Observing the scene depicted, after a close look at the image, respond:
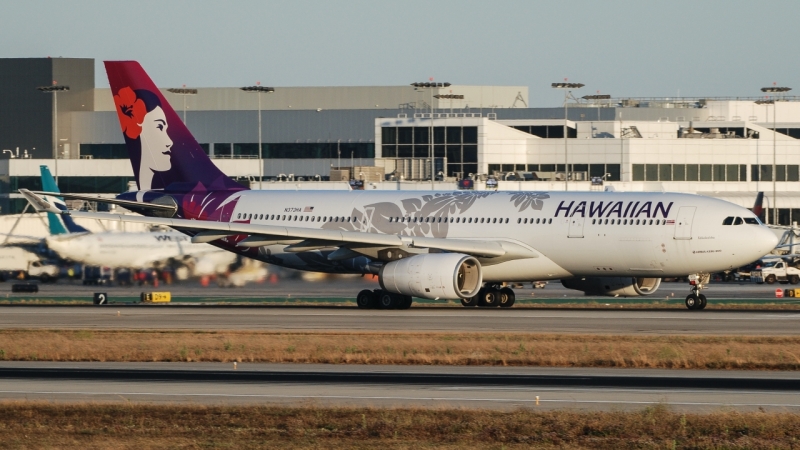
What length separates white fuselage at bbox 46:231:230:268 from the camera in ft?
174

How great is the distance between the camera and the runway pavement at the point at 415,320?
3603 centimetres

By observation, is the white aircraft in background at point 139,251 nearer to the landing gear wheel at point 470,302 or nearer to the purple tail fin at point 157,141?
the purple tail fin at point 157,141

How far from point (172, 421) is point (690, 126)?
304ft

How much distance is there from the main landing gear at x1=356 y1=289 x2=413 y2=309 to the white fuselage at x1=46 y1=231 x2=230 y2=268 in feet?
30.9

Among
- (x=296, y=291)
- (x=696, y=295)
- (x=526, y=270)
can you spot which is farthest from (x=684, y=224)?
(x=296, y=291)

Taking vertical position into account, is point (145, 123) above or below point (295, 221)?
above

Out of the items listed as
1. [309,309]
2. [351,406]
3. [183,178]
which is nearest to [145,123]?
[183,178]

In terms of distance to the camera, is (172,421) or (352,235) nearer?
(172,421)

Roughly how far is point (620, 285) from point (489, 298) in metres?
4.99

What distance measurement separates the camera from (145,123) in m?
51.2

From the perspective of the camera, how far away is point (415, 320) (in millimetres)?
39781

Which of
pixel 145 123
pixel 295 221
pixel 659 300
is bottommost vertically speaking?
pixel 659 300

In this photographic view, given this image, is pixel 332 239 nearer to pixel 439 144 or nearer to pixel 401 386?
pixel 401 386

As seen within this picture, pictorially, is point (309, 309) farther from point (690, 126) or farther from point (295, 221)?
point (690, 126)
